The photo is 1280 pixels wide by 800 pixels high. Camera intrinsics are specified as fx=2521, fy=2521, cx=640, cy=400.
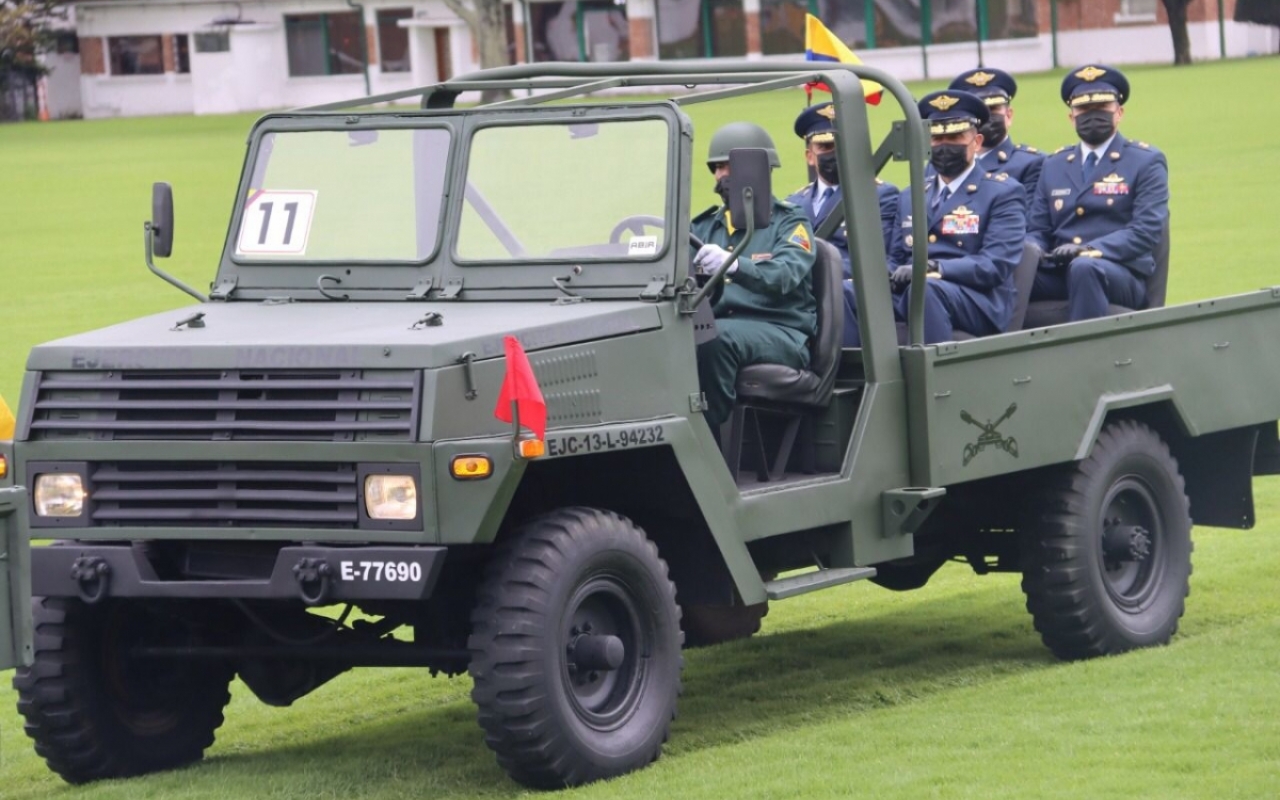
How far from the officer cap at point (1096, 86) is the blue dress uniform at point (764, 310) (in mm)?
2770

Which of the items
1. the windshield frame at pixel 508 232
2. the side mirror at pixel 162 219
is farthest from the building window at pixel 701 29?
the windshield frame at pixel 508 232

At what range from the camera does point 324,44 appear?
260 feet

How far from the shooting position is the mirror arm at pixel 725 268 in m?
7.72

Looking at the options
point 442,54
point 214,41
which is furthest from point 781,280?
point 214,41

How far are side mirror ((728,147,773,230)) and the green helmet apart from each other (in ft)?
2.54

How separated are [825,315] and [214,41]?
239 ft

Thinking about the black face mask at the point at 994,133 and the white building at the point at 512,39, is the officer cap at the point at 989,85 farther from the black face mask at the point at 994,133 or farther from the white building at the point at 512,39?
the white building at the point at 512,39

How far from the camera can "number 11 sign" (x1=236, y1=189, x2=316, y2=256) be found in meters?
8.61

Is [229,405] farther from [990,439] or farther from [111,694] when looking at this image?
[990,439]

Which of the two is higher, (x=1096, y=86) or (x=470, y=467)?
(x=1096, y=86)

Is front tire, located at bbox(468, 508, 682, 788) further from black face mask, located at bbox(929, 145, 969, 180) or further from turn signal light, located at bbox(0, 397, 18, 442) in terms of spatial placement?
black face mask, located at bbox(929, 145, 969, 180)

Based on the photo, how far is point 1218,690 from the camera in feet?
28.0

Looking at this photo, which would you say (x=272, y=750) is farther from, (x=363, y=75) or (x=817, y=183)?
(x=363, y=75)

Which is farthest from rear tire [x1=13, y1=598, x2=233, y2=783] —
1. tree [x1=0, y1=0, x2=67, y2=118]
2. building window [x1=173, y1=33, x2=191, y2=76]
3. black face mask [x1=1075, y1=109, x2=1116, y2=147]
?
building window [x1=173, y1=33, x2=191, y2=76]
